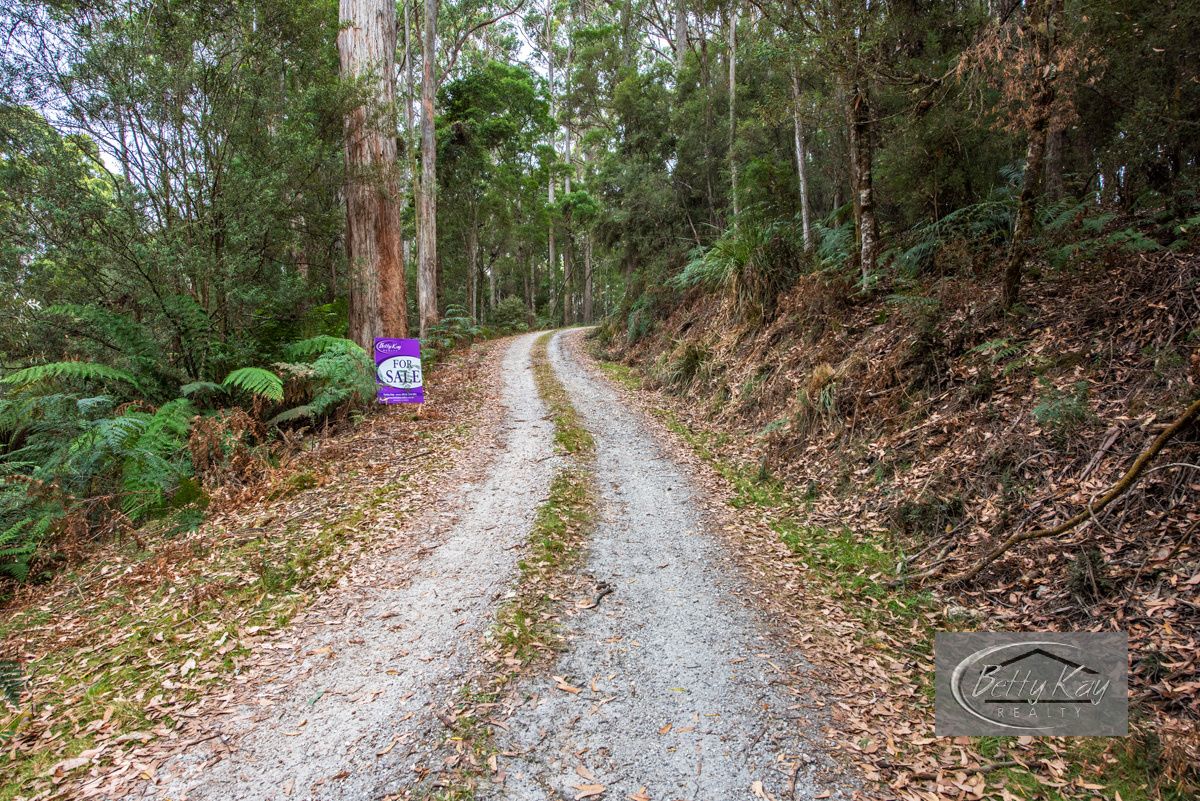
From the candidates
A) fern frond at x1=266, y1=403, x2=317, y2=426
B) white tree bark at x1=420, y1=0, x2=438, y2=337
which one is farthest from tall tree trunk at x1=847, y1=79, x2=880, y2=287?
white tree bark at x1=420, y1=0, x2=438, y2=337

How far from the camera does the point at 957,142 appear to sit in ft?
26.3

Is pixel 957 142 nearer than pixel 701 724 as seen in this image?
No

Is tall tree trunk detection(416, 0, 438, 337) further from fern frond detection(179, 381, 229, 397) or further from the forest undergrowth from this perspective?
the forest undergrowth

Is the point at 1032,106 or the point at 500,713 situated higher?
the point at 1032,106

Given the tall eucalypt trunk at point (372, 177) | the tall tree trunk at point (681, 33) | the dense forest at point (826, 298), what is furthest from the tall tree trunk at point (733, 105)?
the tall eucalypt trunk at point (372, 177)

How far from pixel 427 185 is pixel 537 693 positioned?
1566cm

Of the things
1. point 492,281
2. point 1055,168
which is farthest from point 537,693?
point 492,281

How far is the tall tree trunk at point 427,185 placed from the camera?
15812 millimetres

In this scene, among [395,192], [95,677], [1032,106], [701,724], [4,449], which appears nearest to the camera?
[701,724]

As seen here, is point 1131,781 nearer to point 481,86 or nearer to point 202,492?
point 202,492

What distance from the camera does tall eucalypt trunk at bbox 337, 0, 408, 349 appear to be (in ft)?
29.1

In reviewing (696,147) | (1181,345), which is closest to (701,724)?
(1181,345)

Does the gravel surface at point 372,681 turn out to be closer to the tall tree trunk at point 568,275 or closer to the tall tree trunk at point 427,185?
the tall tree trunk at point 427,185

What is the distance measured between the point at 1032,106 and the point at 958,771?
584 centimetres
